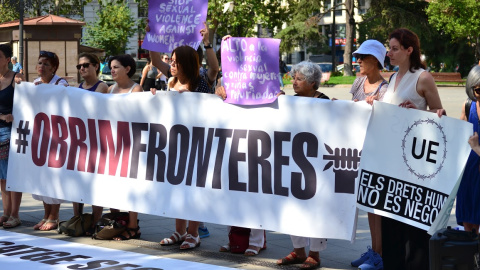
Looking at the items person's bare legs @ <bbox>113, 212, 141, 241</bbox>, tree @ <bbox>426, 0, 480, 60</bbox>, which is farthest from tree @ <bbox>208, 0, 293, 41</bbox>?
person's bare legs @ <bbox>113, 212, 141, 241</bbox>

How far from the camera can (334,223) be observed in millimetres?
6238

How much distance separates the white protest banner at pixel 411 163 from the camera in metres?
5.54

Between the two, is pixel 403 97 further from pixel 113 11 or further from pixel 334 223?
pixel 113 11

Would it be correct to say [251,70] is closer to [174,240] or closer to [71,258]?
[174,240]

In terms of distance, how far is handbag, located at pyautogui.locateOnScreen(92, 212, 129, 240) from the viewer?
7473 millimetres

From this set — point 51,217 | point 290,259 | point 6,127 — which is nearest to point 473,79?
point 290,259

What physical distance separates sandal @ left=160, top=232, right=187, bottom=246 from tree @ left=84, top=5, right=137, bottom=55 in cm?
4263

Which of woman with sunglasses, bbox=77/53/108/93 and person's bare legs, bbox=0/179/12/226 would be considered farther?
person's bare legs, bbox=0/179/12/226

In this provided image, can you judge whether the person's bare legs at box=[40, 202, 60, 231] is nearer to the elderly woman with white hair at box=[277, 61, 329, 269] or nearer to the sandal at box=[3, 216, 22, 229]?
the sandal at box=[3, 216, 22, 229]

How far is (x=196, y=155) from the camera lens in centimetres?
691

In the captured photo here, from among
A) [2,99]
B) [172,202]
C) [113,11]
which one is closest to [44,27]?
[2,99]

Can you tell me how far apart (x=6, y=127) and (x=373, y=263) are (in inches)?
151

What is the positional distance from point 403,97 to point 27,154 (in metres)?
3.76

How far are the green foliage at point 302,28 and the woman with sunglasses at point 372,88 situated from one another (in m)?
49.4
